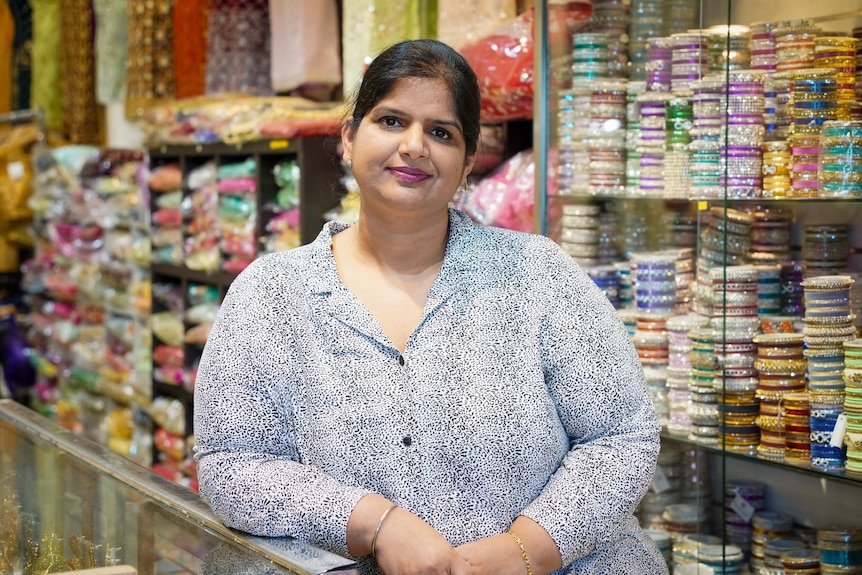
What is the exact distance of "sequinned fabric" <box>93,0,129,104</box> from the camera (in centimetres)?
586

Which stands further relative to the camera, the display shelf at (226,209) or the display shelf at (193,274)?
the display shelf at (193,274)

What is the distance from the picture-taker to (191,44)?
204 inches

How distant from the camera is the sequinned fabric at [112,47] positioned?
5.86m

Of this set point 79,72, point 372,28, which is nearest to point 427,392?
point 372,28

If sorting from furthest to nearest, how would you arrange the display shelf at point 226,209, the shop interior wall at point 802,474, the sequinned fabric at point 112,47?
the sequinned fabric at point 112,47 < the display shelf at point 226,209 < the shop interior wall at point 802,474

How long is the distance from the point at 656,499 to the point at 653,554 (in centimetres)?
106

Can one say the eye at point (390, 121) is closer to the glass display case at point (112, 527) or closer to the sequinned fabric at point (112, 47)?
the glass display case at point (112, 527)

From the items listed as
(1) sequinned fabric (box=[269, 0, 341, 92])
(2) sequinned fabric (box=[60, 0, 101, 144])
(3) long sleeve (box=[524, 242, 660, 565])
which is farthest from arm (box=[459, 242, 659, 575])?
(2) sequinned fabric (box=[60, 0, 101, 144])

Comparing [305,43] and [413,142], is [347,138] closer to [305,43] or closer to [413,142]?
[413,142]

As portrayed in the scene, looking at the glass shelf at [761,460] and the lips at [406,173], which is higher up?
the lips at [406,173]

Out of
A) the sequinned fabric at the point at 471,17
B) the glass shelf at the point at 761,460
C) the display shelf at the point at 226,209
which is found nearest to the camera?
the glass shelf at the point at 761,460

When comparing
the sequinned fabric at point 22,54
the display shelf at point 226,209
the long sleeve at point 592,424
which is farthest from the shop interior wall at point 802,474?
the sequinned fabric at point 22,54

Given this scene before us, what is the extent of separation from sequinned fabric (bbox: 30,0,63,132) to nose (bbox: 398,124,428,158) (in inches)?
219

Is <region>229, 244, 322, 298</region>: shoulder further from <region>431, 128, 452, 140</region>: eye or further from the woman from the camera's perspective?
<region>431, 128, 452, 140</region>: eye
